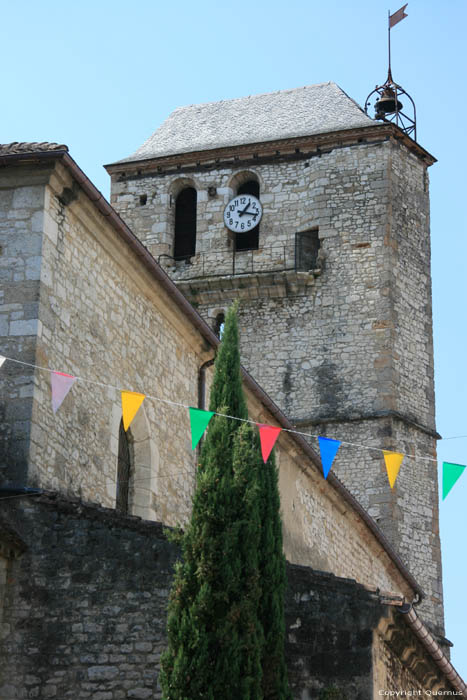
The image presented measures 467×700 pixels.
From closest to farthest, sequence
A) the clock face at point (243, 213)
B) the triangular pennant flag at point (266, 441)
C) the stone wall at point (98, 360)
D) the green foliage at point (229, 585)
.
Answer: the green foliage at point (229, 585) → the triangular pennant flag at point (266, 441) → the stone wall at point (98, 360) → the clock face at point (243, 213)

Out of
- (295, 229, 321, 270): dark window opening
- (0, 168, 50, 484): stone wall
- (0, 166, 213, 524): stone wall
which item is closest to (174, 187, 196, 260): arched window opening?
(295, 229, 321, 270): dark window opening

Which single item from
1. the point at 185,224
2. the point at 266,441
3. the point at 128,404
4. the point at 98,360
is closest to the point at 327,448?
the point at 266,441

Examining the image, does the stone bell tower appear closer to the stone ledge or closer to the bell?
the stone ledge

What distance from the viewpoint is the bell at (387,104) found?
31.9m

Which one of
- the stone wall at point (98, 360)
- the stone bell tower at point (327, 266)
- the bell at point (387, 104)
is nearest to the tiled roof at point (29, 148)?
the stone wall at point (98, 360)

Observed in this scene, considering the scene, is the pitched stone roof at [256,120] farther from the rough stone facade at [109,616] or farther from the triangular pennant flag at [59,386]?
the rough stone facade at [109,616]

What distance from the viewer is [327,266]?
28.9 metres

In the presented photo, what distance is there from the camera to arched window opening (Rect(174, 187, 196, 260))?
30562 millimetres

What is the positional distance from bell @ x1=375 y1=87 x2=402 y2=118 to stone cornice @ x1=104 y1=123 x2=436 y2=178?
6.22 feet

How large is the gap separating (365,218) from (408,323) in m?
2.35

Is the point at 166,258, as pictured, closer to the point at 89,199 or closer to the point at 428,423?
the point at 428,423

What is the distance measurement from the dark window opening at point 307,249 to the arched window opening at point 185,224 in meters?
2.44

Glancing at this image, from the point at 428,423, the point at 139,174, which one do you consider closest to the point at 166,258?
the point at 139,174

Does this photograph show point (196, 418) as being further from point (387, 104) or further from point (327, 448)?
point (387, 104)
